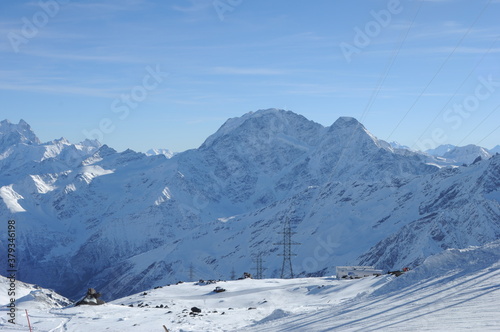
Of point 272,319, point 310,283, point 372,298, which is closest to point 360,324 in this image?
point 372,298

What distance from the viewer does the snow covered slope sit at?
2941 cm

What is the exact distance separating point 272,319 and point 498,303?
16888 millimetres

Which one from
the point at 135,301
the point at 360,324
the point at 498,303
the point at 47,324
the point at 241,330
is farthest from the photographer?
the point at 135,301

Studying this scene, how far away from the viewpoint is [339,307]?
40.7 metres

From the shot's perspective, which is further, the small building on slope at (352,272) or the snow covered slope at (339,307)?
the small building on slope at (352,272)

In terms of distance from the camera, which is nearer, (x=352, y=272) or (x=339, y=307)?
(x=339, y=307)

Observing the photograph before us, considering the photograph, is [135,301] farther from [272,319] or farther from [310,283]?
[272,319]

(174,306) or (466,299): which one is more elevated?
(174,306)

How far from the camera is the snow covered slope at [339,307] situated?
1158 inches

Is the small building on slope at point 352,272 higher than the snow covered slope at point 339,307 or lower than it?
higher

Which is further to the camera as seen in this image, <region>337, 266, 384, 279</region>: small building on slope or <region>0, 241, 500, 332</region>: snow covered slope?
<region>337, 266, 384, 279</region>: small building on slope

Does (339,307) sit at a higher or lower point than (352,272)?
lower

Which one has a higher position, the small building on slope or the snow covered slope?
the small building on slope

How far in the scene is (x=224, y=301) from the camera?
6022 cm
